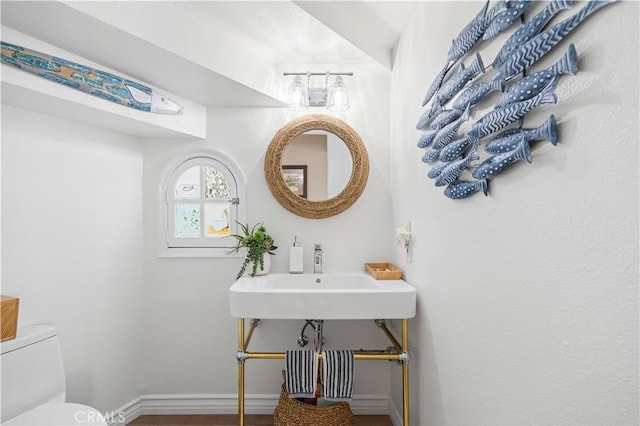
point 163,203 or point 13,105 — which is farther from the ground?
point 13,105

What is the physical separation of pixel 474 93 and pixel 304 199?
51.6 inches

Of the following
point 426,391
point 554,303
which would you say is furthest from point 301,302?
point 554,303

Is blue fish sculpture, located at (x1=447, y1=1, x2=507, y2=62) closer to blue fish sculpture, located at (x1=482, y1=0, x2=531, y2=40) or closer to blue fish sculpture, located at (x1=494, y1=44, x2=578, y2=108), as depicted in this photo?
blue fish sculpture, located at (x1=482, y1=0, x2=531, y2=40)

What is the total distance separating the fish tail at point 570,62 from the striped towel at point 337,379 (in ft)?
4.70

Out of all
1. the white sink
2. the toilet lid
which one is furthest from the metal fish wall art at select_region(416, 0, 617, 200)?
the toilet lid

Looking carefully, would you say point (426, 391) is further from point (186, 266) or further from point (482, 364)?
point (186, 266)

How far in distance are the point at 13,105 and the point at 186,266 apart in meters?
1.19

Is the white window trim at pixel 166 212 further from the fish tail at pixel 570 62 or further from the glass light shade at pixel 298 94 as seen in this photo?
the fish tail at pixel 570 62

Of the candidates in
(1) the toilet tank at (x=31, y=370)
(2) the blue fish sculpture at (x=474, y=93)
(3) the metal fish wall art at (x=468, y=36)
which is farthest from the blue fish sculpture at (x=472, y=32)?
(1) the toilet tank at (x=31, y=370)

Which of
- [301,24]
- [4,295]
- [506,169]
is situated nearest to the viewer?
[506,169]

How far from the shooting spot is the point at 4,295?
142 cm

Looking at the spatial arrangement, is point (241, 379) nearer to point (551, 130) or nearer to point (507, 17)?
point (551, 130)

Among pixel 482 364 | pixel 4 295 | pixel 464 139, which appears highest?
pixel 464 139

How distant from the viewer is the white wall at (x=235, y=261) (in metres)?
2.17
